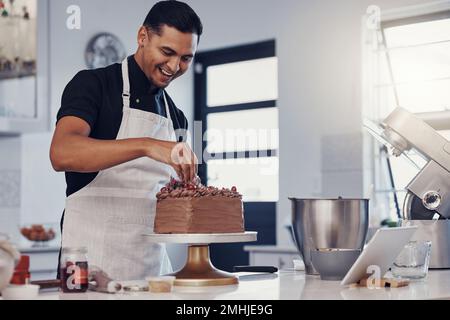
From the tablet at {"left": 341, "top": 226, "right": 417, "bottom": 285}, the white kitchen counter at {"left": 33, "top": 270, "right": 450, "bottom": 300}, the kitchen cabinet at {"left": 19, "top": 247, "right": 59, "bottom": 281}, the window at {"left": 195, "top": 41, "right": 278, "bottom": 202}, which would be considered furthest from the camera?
the window at {"left": 195, "top": 41, "right": 278, "bottom": 202}

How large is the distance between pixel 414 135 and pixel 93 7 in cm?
364

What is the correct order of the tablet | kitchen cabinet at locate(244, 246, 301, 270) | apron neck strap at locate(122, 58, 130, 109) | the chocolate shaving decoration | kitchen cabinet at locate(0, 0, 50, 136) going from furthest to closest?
kitchen cabinet at locate(0, 0, 50, 136)
kitchen cabinet at locate(244, 246, 301, 270)
apron neck strap at locate(122, 58, 130, 109)
the chocolate shaving decoration
the tablet

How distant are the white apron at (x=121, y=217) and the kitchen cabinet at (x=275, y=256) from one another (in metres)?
2.39

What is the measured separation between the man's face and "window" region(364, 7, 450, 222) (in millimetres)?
2858

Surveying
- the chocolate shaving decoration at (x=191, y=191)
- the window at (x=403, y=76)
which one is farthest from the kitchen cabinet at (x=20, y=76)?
the chocolate shaving decoration at (x=191, y=191)

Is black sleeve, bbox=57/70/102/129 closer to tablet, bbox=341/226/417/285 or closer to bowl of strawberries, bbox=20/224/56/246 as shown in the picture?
tablet, bbox=341/226/417/285

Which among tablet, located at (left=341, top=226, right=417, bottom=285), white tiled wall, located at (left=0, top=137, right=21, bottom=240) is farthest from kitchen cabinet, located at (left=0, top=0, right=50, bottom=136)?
tablet, located at (left=341, top=226, right=417, bottom=285)

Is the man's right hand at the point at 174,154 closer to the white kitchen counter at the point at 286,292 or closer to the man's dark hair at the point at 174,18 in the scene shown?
the white kitchen counter at the point at 286,292

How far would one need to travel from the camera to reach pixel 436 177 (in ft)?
8.32

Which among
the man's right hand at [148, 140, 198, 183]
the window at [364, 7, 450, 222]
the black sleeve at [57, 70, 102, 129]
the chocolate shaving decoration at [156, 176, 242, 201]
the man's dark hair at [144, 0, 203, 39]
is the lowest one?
the chocolate shaving decoration at [156, 176, 242, 201]

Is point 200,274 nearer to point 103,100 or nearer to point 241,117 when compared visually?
point 103,100

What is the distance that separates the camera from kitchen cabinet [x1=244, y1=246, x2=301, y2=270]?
481 cm

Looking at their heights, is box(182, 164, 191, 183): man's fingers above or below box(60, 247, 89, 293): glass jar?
above

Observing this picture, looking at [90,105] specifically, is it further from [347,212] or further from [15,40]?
[15,40]
